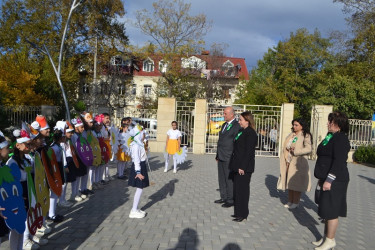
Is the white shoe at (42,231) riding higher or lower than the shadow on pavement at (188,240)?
higher

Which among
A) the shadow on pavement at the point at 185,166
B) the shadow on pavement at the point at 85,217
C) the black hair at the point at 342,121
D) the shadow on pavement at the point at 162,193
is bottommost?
the shadow on pavement at the point at 185,166

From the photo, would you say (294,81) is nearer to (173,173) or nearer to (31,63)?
(173,173)

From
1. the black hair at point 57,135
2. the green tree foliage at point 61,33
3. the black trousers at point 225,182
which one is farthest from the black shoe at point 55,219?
the green tree foliage at point 61,33

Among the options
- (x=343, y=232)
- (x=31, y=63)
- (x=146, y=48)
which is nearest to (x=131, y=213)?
(x=343, y=232)

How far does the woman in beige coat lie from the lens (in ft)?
21.3

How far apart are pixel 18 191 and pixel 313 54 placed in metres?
30.1

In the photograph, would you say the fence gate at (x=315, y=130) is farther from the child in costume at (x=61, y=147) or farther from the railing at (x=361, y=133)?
the child in costume at (x=61, y=147)

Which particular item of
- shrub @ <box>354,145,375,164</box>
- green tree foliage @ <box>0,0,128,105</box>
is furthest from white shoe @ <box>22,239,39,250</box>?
green tree foliage @ <box>0,0,128,105</box>

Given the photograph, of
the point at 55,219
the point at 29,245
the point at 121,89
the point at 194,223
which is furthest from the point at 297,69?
the point at 29,245

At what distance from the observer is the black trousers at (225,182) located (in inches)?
265

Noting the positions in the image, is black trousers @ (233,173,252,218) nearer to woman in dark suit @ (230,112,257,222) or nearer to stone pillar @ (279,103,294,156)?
woman in dark suit @ (230,112,257,222)

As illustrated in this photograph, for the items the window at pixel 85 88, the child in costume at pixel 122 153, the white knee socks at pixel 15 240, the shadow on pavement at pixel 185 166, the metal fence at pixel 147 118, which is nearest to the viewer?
the white knee socks at pixel 15 240

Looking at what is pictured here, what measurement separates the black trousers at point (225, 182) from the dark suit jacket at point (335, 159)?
2436 mm

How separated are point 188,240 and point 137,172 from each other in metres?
1.51
